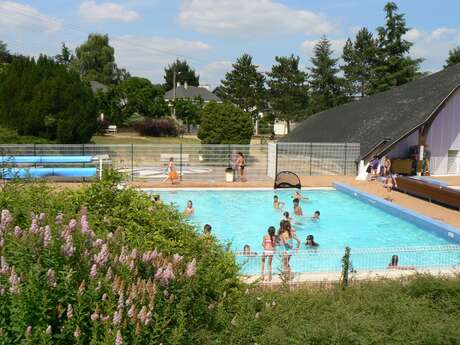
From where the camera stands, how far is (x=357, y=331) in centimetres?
590

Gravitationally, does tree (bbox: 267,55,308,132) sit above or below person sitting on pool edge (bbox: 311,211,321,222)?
above

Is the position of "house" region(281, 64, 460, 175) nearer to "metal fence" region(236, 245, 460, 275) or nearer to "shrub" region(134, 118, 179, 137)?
"metal fence" region(236, 245, 460, 275)

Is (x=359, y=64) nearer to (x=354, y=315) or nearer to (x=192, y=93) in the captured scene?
(x=192, y=93)

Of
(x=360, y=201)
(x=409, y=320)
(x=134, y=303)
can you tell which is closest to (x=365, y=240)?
(x=360, y=201)

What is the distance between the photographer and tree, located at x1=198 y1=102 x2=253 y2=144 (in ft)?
99.3

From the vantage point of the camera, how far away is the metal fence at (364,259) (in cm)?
876

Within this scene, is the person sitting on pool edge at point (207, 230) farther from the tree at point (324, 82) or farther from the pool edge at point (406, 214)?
the tree at point (324, 82)

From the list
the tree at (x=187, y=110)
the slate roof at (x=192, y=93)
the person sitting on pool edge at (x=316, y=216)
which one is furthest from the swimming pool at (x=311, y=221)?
the slate roof at (x=192, y=93)

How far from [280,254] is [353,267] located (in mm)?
1739

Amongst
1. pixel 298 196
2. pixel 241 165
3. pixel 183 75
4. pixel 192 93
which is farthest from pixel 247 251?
pixel 183 75

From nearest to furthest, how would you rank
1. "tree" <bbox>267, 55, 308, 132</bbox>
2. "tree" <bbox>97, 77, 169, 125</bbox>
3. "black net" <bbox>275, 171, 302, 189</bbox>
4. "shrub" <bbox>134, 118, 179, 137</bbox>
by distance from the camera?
1. "black net" <bbox>275, 171, 302, 189</bbox>
2. "shrub" <bbox>134, 118, 179, 137</bbox>
3. "tree" <bbox>97, 77, 169, 125</bbox>
4. "tree" <bbox>267, 55, 308, 132</bbox>

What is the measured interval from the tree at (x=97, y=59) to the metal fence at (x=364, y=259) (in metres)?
77.7

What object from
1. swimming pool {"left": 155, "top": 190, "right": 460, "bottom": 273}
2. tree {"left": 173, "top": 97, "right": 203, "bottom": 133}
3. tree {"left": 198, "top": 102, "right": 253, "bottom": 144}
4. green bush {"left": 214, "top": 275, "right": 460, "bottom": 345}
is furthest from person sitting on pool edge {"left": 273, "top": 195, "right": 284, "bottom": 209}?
tree {"left": 173, "top": 97, "right": 203, "bottom": 133}

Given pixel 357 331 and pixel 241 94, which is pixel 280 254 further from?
pixel 241 94
